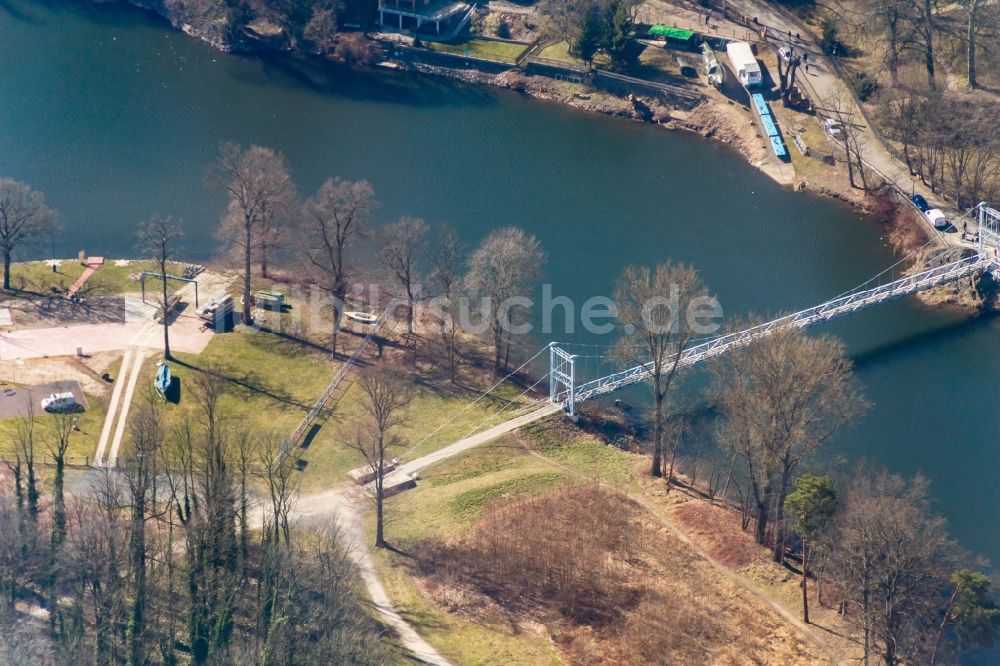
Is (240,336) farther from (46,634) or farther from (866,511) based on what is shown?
(866,511)

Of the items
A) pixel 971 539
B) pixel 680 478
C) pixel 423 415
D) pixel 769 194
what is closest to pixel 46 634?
pixel 423 415

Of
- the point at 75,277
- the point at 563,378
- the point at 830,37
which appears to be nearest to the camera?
the point at 563,378

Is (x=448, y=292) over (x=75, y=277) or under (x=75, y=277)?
over

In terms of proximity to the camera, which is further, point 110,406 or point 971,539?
point 110,406

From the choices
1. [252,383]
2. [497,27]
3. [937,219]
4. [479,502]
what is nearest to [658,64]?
[497,27]

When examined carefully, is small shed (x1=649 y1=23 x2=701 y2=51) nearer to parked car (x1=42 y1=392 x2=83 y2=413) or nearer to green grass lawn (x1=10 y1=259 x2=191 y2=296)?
green grass lawn (x1=10 y1=259 x2=191 y2=296)

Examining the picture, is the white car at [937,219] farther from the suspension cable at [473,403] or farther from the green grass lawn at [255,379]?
the green grass lawn at [255,379]

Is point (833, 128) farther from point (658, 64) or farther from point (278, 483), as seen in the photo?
point (278, 483)
